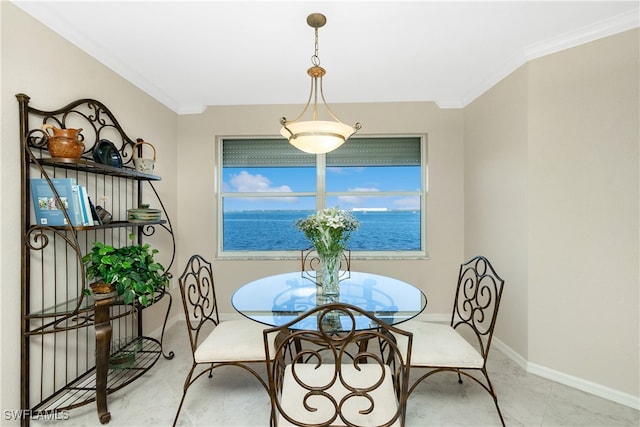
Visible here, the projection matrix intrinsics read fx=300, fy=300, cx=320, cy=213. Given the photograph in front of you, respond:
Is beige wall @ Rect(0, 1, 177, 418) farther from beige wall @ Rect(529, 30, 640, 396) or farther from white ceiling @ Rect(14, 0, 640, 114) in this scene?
beige wall @ Rect(529, 30, 640, 396)

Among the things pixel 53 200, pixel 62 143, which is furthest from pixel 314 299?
pixel 62 143

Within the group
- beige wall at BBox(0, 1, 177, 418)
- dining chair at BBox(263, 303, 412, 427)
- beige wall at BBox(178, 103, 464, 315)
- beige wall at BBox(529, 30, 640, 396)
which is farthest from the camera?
beige wall at BBox(178, 103, 464, 315)

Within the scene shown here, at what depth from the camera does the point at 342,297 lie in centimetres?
194

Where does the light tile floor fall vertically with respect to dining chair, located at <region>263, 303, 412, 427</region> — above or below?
below

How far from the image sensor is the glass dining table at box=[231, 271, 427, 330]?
1641 millimetres

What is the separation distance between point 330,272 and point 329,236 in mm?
253

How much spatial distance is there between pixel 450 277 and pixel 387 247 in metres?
0.75

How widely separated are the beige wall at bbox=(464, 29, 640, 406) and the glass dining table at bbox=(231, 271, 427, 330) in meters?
1.04

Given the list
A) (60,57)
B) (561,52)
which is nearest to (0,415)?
(60,57)

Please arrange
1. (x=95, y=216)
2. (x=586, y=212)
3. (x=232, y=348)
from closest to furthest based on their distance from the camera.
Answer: (x=232, y=348), (x=95, y=216), (x=586, y=212)

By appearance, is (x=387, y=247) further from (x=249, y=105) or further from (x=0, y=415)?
(x=0, y=415)

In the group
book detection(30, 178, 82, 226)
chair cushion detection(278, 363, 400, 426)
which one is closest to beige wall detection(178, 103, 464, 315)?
book detection(30, 178, 82, 226)

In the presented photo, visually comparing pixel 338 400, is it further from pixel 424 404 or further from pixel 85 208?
pixel 85 208

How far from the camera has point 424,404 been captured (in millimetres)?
1931
